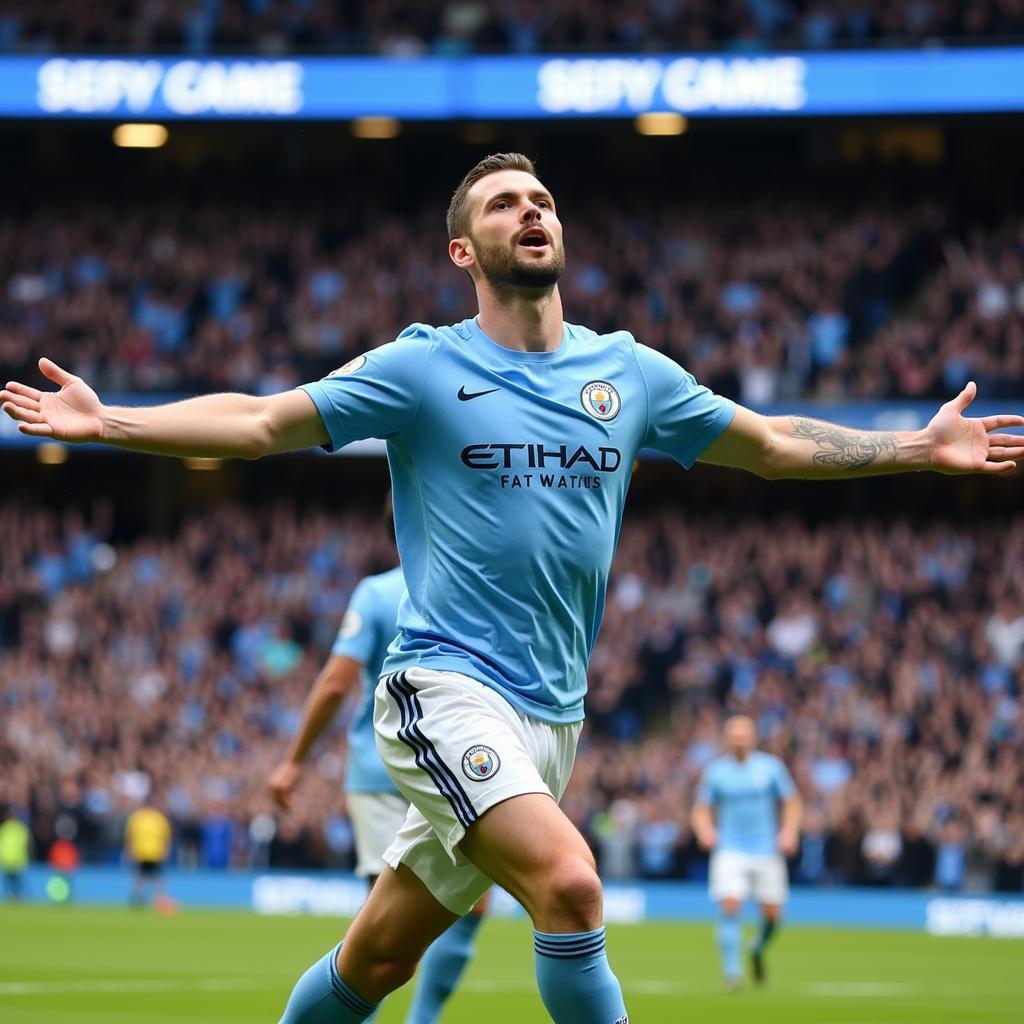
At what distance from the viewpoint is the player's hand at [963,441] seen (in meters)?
6.43

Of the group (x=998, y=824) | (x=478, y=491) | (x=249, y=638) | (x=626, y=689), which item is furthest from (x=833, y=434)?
(x=249, y=638)

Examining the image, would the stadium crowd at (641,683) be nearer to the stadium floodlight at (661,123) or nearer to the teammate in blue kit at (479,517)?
the stadium floodlight at (661,123)

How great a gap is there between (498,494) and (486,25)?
2934cm

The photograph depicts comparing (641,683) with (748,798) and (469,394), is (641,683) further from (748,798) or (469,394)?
(469,394)

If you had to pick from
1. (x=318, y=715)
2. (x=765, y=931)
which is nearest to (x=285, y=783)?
(x=318, y=715)

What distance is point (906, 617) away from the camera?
29219 millimetres

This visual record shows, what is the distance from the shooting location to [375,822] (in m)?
9.55

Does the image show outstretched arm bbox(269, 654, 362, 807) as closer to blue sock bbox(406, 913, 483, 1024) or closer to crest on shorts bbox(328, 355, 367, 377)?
blue sock bbox(406, 913, 483, 1024)

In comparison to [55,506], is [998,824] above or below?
below

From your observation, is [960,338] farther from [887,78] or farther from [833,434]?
[833,434]

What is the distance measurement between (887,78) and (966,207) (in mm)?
3415

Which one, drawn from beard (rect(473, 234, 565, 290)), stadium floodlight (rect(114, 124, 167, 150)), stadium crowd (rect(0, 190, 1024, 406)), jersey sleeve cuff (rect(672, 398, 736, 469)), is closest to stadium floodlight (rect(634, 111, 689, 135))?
stadium crowd (rect(0, 190, 1024, 406))

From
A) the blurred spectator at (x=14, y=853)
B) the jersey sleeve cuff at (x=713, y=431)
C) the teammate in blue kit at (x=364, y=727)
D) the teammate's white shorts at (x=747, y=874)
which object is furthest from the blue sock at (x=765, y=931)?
the blurred spectator at (x=14, y=853)

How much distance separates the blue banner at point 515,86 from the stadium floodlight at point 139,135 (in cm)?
152
